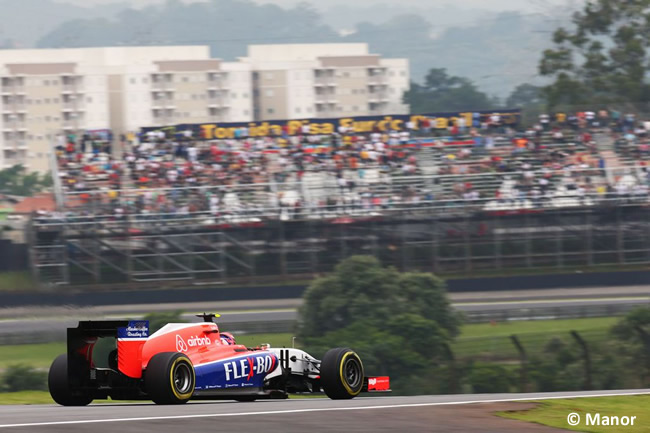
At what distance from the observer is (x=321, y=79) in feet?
348

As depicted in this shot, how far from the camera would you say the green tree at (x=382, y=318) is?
25.1 metres

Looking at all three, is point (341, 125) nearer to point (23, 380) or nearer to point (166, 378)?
point (23, 380)

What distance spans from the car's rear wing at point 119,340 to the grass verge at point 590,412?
3541mm

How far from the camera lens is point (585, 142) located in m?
41.3

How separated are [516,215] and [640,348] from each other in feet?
46.6

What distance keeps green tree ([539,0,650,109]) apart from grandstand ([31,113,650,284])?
22.0 m

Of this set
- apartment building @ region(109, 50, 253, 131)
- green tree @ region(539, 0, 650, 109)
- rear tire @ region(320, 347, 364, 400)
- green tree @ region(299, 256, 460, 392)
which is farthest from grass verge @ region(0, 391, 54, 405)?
apartment building @ region(109, 50, 253, 131)

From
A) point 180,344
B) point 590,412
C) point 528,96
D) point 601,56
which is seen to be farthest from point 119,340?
point 601,56

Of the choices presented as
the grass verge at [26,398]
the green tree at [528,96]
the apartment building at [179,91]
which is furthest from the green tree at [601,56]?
the apartment building at [179,91]

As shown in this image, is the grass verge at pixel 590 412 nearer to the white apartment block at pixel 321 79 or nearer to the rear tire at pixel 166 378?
the rear tire at pixel 166 378

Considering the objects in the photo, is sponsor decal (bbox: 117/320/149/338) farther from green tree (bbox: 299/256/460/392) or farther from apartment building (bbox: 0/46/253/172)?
apartment building (bbox: 0/46/253/172)

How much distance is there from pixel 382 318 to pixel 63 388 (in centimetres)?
1890

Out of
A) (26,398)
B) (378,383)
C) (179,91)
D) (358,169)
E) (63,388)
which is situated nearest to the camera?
(63,388)

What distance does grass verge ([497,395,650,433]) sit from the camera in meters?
9.08
